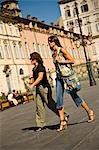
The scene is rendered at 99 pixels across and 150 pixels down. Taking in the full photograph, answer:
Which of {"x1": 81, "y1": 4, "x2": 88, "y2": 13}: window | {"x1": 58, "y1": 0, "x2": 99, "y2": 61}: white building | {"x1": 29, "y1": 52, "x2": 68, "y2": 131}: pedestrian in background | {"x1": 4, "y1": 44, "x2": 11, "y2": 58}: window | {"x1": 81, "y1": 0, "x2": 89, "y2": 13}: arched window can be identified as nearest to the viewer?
{"x1": 29, "y1": 52, "x2": 68, "y2": 131}: pedestrian in background

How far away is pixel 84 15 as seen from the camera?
321ft

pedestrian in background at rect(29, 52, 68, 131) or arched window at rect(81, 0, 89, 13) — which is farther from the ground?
arched window at rect(81, 0, 89, 13)

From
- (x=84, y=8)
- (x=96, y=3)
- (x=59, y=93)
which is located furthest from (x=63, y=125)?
(x=84, y=8)

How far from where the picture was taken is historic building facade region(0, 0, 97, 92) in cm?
4859

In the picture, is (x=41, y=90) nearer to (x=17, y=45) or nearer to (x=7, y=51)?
(x=7, y=51)

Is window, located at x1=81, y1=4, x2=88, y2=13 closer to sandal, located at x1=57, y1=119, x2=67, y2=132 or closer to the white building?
the white building

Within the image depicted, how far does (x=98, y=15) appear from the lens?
96000 millimetres

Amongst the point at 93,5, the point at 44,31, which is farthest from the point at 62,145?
the point at 93,5

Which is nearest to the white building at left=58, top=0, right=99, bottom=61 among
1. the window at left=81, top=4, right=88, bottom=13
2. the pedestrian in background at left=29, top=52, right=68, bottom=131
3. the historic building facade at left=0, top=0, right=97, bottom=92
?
the window at left=81, top=4, right=88, bottom=13

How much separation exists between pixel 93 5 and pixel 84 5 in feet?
7.88

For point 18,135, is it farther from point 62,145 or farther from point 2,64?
point 2,64

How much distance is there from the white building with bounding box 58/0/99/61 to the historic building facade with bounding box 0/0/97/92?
29.4m

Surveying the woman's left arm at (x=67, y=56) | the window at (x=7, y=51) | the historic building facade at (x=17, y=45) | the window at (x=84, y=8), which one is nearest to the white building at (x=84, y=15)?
the window at (x=84, y=8)

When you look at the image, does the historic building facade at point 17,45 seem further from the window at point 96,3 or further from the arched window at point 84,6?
the arched window at point 84,6
